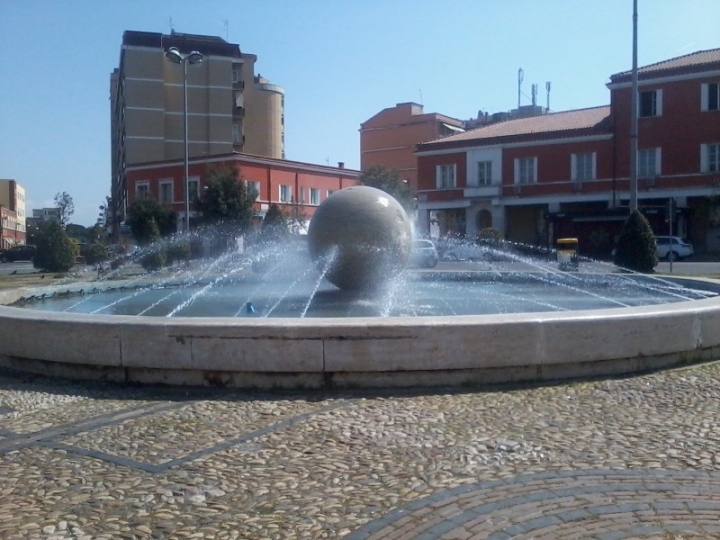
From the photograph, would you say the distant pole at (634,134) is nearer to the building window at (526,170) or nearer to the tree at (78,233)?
the building window at (526,170)

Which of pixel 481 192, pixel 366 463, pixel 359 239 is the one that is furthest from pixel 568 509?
pixel 481 192

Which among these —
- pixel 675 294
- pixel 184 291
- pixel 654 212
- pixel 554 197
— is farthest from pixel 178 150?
pixel 675 294

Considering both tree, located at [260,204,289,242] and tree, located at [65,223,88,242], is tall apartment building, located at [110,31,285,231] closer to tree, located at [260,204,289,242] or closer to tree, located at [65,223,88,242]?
tree, located at [65,223,88,242]

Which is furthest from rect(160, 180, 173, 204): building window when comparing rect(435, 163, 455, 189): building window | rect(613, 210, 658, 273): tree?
rect(613, 210, 658, 273): tree

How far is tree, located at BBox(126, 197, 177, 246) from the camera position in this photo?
130 feet

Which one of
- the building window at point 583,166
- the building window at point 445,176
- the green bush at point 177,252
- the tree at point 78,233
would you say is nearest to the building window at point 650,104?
the building window at point 583,166

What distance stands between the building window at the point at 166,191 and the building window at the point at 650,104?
29577 mm

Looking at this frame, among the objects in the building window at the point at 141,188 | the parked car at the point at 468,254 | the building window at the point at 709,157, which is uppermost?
the building window at the point at 709,157

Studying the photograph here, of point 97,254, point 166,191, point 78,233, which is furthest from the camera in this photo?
point 78,233

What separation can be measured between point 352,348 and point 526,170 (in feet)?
136

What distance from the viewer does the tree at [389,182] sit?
49.6m

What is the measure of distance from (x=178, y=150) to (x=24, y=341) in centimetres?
5777

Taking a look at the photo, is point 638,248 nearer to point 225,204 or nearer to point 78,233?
point 225,204

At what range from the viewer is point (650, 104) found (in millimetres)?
42688
